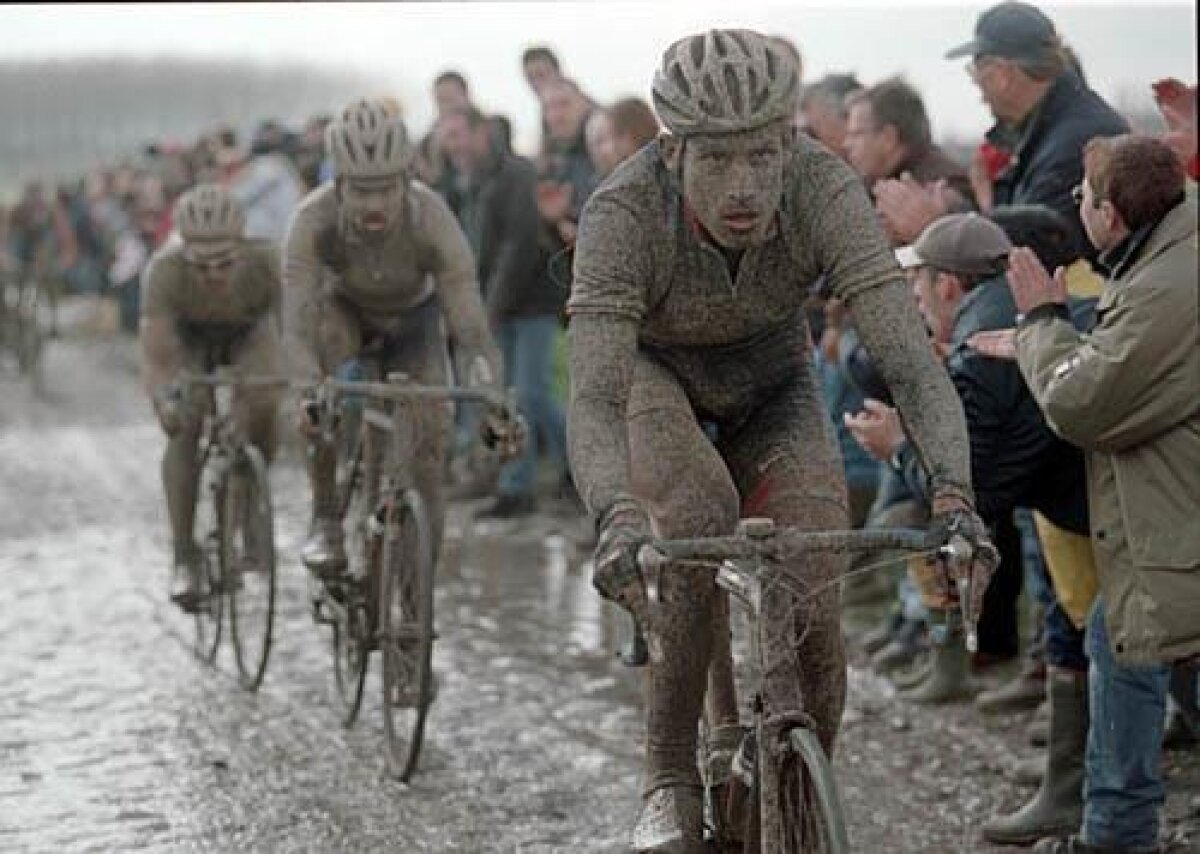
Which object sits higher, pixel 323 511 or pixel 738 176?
pixel 738 176

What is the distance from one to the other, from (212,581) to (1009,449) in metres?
4.21

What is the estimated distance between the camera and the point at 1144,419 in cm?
615

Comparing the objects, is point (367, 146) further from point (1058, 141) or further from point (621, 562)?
point (621, 562)

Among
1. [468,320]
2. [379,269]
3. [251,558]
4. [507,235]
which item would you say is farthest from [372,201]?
[507,235]

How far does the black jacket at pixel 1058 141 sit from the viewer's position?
806 centimetres

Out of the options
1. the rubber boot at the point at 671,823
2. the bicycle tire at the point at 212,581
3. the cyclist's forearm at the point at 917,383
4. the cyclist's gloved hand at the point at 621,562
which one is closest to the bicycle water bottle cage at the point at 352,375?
the bicycle tire at the point at 212,581

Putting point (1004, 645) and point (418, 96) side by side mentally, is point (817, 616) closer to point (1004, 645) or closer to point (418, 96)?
point (1004, 645)

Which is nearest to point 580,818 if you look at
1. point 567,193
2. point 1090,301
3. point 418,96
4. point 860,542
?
point 1090,301

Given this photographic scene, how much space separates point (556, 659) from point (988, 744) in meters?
2.20

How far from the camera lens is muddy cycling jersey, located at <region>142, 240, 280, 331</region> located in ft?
33.0

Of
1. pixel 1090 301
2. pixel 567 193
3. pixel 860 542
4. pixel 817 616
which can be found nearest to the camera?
pixel 860 542

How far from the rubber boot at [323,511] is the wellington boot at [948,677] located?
2.27 meters

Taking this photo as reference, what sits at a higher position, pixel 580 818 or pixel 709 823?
pixel 709 823

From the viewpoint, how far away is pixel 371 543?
8.45m
